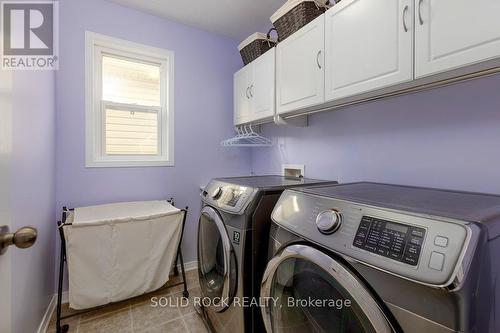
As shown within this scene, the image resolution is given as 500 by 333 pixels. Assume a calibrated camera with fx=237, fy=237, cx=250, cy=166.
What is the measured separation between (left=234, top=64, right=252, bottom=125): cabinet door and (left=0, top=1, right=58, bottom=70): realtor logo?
1505mm

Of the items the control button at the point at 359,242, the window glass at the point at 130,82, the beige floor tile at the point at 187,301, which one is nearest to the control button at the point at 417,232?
the control button at the point at 359,242

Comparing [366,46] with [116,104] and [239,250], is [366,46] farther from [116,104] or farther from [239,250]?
Answer: [116,104]

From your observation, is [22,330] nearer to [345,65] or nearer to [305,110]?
[305,110]

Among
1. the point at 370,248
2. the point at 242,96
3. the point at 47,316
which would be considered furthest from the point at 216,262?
the point at 242,96

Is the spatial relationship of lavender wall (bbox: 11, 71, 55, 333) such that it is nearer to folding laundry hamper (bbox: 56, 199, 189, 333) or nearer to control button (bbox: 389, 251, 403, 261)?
folding laundry hamper (bbox: 56, 199, 189, 333)

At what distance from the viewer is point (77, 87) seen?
6.40 ft

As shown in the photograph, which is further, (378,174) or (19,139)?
(378,174)

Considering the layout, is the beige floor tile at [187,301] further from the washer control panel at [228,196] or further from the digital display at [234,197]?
the digital display at [234,197]

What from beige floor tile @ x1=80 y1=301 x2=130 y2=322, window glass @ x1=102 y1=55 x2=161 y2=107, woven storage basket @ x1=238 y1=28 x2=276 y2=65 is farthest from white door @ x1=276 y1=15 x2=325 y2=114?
beige floor tile @ x1=80 y1=301 x2=130 y2=322

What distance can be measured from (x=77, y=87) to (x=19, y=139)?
1.04m

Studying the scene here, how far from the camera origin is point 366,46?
116 cm

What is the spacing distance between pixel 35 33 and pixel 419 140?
2.59 m

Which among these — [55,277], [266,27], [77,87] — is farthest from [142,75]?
[55,277]

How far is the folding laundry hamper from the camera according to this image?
1.58m
